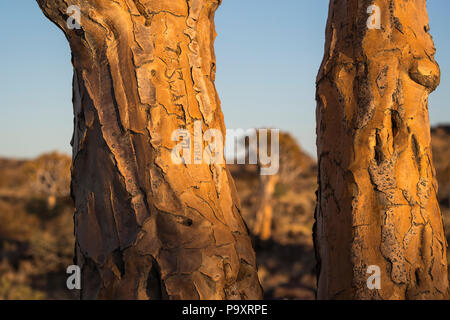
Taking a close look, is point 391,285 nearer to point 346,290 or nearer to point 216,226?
point 346,290

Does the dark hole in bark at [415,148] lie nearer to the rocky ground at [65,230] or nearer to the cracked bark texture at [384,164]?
the cracked bark texture at [384,164]

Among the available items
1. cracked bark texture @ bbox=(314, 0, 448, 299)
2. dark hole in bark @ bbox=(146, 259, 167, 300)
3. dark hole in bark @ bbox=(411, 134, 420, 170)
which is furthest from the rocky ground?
dark hole in bark @ bbox=(146, 259, 167, 300)

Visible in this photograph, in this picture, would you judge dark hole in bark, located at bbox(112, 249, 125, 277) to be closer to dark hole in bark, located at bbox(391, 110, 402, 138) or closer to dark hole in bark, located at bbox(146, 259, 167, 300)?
dark hole in bark, located at bbox(146, 259, 167, 300)

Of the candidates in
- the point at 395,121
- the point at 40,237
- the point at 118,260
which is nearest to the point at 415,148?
the point at 395,121

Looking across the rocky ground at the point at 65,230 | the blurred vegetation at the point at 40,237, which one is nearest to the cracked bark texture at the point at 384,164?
the rocky ground at the point at 65,230

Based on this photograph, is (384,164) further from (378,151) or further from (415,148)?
(415,148)

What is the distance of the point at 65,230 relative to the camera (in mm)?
16641

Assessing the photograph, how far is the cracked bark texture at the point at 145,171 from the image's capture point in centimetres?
263

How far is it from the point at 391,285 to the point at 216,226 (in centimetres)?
104

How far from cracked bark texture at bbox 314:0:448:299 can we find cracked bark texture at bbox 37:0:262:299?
63cm

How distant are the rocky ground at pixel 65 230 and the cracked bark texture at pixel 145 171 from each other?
5052mm

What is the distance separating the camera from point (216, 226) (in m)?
2.74

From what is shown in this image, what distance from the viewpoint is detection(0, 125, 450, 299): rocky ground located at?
11.9 metres
